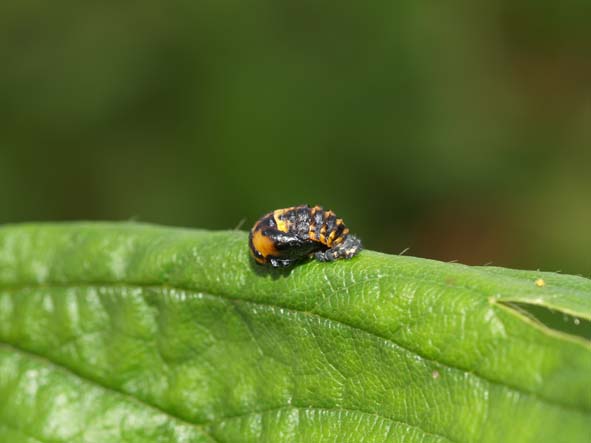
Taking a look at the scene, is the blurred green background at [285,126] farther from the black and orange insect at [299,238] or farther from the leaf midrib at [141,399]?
the black and orange insect at [299,238]

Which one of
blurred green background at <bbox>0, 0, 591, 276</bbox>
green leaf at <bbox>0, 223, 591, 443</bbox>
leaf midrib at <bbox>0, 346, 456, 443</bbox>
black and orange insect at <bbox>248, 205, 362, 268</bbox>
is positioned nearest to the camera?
green leaf at <bbox>0, 223, 591, 443</bbox>

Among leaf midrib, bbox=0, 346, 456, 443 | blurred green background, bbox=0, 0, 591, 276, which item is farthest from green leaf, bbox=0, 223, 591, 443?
blurred green background, bbox=0, 0, 591, 276

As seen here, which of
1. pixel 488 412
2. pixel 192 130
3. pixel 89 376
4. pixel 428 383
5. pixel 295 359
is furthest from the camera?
pixel 192 130

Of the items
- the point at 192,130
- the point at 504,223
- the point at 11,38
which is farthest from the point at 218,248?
the point at 11,38

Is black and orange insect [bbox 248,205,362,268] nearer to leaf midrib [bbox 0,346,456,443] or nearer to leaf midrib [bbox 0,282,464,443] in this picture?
leaf midrib [bbox 0,282,464,443]

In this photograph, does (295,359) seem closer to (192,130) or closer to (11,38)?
(192,130)

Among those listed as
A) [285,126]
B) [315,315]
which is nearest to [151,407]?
[315,315]
